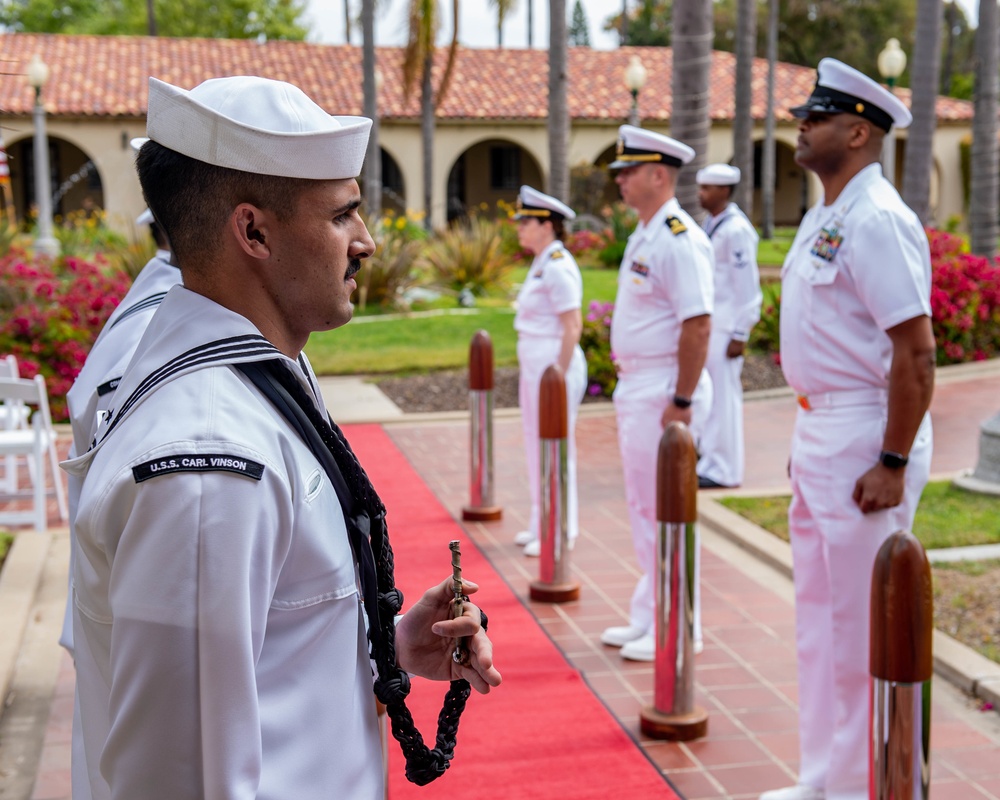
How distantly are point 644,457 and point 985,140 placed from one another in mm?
13858

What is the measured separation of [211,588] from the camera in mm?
1513

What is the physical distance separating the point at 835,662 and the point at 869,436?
786 mm

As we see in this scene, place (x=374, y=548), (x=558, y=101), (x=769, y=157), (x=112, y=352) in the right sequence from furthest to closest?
(x=769, y=157), (x=558, y=101), (x=112, y=352), (x=374, y=548)

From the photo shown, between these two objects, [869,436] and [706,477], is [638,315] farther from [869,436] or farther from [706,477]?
[706,477]

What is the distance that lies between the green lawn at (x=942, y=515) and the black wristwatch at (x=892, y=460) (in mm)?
3259

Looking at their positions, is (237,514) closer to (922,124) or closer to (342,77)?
(922,124)

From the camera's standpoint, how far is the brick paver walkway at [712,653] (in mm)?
4324

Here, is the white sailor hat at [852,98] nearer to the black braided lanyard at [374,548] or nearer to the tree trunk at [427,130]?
the black braided lanyard at [374,548]

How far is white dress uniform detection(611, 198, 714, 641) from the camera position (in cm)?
550

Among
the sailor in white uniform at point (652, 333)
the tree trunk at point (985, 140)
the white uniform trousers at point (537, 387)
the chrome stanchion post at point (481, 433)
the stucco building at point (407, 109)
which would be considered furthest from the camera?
the stucco building at point (407, 109)

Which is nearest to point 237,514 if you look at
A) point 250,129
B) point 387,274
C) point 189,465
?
point 189,465

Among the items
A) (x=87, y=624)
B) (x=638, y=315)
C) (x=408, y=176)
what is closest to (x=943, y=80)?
(x=408, y=176)

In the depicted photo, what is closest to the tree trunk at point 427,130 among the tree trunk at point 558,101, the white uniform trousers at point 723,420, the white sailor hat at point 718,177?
the tree trunk at point 558,101

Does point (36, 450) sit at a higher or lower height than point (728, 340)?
lower
